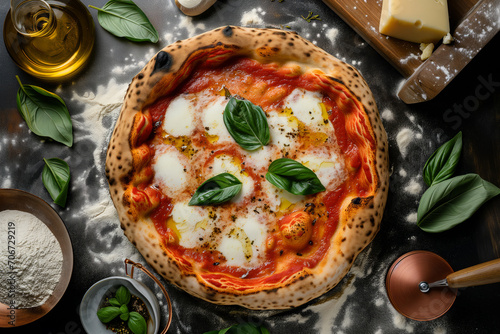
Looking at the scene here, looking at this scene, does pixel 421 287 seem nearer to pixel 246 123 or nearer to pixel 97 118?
pixel 246 123

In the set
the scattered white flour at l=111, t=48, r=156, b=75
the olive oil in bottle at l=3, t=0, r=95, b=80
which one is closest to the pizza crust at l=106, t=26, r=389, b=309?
the scattered white flour at l=111, t=48, r=156, b=75

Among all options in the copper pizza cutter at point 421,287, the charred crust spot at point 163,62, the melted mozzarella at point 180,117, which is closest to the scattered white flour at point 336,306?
the copper pizza cutter at point 421,287

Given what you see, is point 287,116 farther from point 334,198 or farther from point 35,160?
point 35,160

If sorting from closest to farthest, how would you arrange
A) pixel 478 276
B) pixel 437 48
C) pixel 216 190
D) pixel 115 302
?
1. pixel 478 276
2. pixel 216 190
3. pixel 115 302
4. pixel 437 48

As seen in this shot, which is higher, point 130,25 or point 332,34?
point 332,34

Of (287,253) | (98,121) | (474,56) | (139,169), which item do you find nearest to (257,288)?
(287,253)

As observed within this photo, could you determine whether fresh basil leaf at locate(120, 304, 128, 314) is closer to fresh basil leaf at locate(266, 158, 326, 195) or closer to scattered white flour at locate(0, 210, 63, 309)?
scattered white flour at locate(0, 210, 63, 309)

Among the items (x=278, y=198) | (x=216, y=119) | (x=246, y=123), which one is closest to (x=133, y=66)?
(x=216, y=119)
